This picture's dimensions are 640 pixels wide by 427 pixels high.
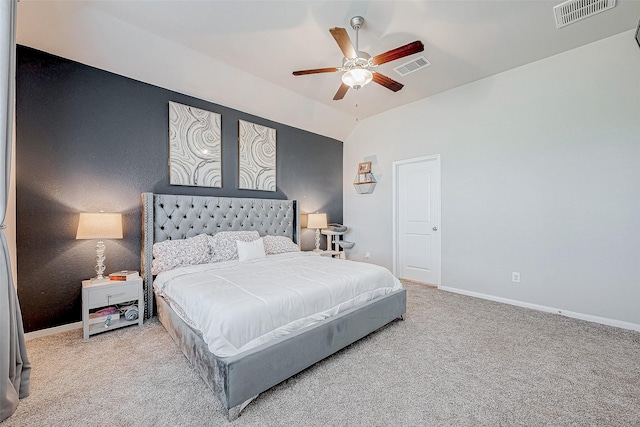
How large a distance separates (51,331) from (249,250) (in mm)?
2052

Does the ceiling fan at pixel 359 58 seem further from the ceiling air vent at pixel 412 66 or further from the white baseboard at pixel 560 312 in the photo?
the white baseboard at pixel 560 312

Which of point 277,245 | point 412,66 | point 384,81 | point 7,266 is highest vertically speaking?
point 412,66

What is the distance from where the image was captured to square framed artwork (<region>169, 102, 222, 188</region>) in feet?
11.0

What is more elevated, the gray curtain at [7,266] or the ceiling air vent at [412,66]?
the ceiling air vent at [412,66]

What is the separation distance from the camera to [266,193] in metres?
4.34

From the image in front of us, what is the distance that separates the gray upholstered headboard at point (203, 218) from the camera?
9.75ft

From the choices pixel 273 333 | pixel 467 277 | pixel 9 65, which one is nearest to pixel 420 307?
pixel 467 277

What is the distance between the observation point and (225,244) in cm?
335

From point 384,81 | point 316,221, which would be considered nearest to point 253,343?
point 384,81

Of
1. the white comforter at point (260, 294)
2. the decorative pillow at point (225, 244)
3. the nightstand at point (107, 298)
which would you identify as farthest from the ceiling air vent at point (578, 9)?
the nightstand at point (107, 298)

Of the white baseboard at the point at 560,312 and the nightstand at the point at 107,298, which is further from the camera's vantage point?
the white baseboard at the point at 560,312

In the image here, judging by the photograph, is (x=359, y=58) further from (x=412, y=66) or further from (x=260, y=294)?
(x=260, y=294)

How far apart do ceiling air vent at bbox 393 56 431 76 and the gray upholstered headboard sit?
99.0 inches

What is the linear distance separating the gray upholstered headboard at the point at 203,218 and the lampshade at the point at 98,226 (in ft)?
1.19
